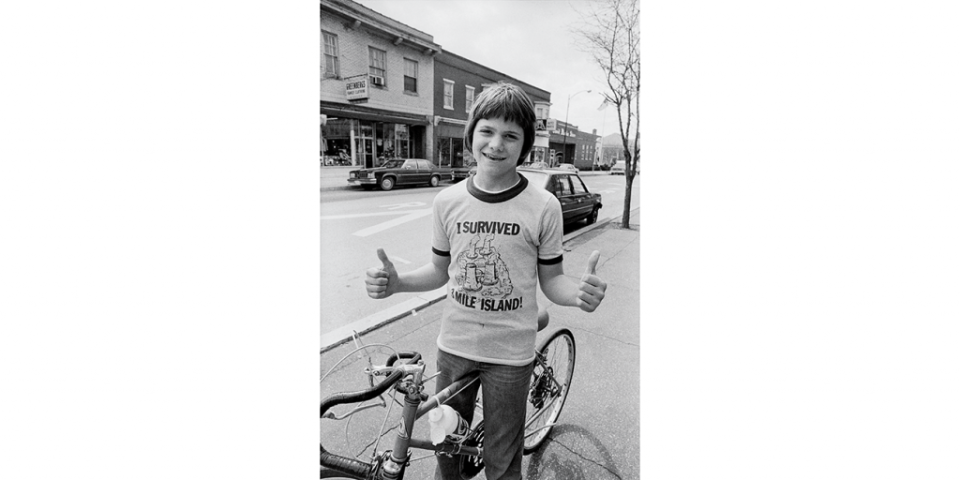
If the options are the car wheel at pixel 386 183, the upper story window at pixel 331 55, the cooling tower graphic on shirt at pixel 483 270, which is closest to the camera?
the cooling tower graphic on shirt at pixel 483 270

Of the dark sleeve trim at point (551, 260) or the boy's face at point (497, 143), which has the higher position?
the boy's face at point (497, 143)

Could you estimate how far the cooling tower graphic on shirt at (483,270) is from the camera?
103 centimetres

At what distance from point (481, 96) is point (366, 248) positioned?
579 millimetres

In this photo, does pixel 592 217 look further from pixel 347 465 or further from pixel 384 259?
pixel 347 465

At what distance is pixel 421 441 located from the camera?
3.66 feet

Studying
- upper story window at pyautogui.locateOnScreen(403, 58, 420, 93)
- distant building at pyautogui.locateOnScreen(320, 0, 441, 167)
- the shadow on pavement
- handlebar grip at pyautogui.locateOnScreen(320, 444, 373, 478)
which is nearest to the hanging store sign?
distant building at pyautogui.locateOnScreen(320, 0, 441, 167)

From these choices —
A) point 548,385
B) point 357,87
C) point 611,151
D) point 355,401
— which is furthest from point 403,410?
point 611,151

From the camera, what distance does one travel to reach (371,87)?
1226 mm

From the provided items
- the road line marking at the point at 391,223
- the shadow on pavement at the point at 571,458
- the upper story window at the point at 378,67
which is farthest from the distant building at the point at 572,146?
the shadow on pavement at the point at 571,458

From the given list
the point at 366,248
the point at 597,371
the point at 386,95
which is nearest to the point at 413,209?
the point at 366,248

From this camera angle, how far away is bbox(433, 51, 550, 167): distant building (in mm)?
1094

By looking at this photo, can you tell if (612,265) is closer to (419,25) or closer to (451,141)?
(451,141)

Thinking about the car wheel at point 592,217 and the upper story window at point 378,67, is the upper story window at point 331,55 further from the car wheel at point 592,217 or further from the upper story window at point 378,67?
the car wheel at point 592,217

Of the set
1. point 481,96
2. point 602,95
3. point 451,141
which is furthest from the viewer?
point 602,95
